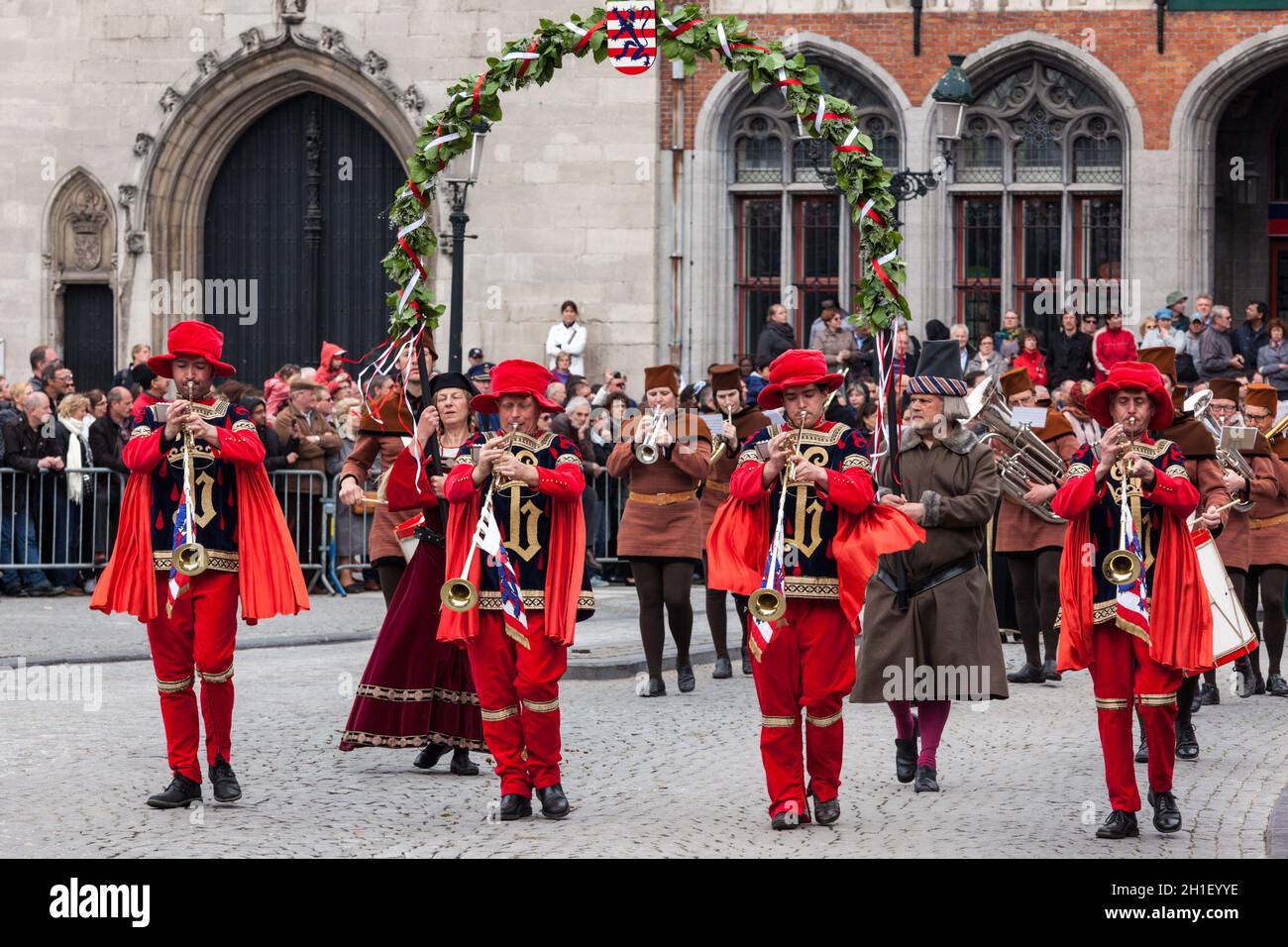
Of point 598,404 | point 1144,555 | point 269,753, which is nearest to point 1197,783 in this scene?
point 1144,555

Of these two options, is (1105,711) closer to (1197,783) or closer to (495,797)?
(1197,783)

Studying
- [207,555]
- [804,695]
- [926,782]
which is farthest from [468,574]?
[926,782]

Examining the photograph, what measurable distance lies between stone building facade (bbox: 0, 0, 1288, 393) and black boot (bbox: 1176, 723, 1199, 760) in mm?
15050

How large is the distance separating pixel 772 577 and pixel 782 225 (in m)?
18.4

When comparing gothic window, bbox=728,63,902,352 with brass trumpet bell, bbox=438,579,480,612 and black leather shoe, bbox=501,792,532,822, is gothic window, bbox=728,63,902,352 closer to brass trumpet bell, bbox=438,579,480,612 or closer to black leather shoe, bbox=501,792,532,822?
brass trumpet bell, bbox=438,579,480,612

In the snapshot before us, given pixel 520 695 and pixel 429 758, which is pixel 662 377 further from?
pixel 520 695

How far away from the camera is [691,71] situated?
11203mm

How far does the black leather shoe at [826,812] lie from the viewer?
31.3 ft

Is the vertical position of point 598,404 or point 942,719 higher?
point 598,404

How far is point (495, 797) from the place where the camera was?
10.3 metres

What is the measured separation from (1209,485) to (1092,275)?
626 inches

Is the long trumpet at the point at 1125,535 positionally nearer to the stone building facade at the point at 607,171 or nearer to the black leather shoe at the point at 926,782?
the black leather shoe at the point at 926,782

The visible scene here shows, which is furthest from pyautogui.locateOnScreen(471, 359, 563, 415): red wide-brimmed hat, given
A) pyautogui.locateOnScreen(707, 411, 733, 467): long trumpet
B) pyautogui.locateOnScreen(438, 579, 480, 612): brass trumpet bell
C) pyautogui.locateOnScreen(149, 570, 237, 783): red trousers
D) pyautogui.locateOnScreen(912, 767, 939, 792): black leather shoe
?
pyautogui.locateOnScreen(707, 411, 733, 467): long trumpet

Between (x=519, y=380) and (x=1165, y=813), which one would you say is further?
(x=519, y=380)
